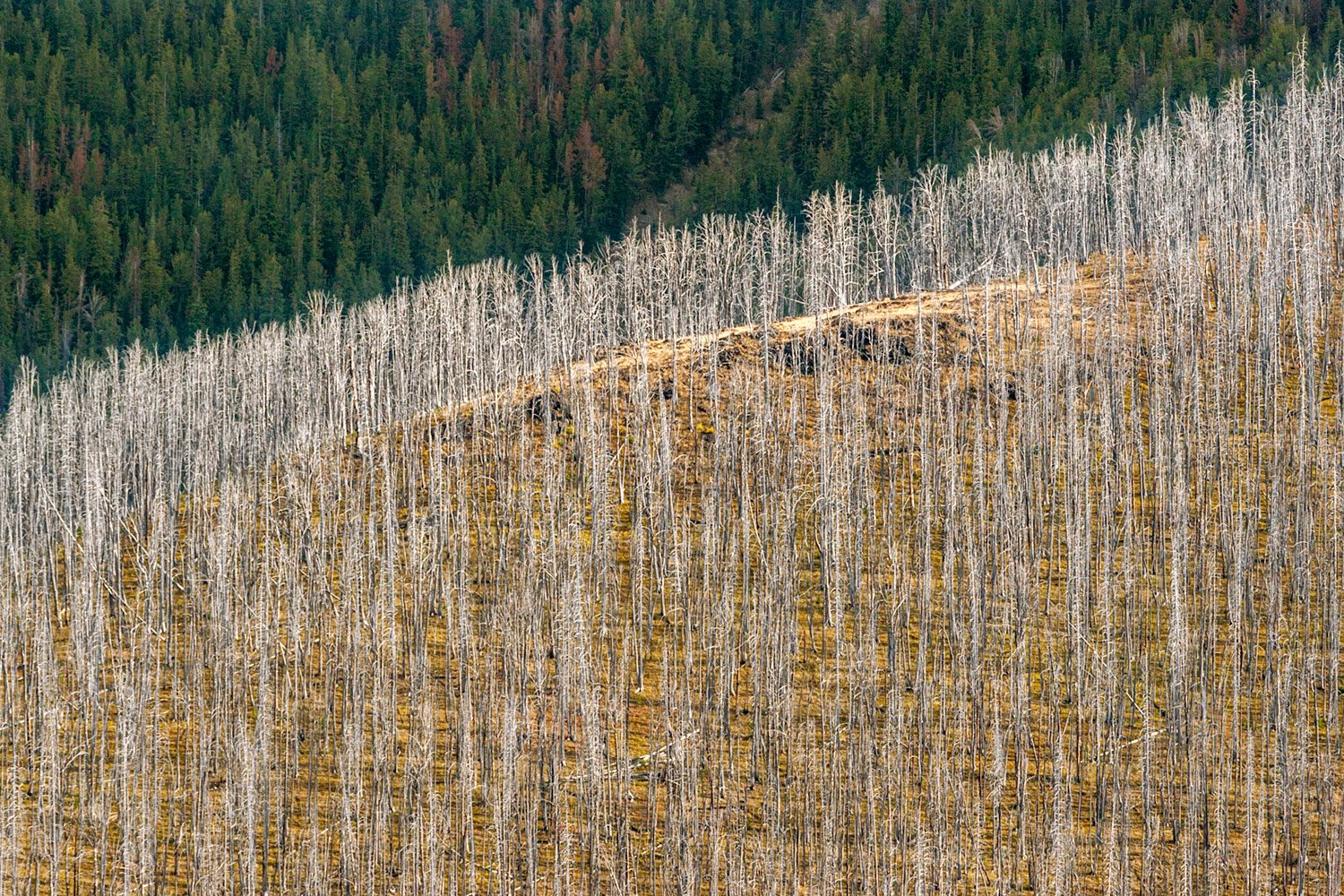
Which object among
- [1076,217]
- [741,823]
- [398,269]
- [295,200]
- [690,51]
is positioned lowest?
[741,823]

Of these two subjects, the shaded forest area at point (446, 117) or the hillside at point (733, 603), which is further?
the shaded forest area at point (446, 117)

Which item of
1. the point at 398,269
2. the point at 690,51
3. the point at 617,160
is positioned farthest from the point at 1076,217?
the point at 690,51

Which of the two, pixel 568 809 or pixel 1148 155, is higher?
pixel 1148 155

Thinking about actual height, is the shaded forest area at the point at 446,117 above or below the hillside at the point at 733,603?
above

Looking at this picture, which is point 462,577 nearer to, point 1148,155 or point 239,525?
point 239,525

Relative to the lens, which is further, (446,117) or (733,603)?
(446,117)
